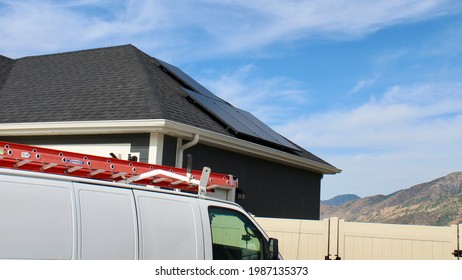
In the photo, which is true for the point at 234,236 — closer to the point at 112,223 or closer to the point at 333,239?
the point at 112,223

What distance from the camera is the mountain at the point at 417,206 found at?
116 ft

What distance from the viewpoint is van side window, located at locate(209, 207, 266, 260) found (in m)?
5.58

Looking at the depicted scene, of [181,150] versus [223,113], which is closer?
[181,150]

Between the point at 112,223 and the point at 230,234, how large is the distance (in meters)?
1.74

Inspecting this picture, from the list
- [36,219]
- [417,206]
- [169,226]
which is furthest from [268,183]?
[417,206]

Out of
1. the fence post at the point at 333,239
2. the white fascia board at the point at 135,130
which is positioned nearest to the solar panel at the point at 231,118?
the white fascia board at the point at 135,130

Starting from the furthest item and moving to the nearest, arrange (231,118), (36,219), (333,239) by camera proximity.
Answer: (231,118) → (333,239) → (36,219)

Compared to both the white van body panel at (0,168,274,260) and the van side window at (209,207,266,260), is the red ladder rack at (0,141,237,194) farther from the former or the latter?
the white van body panel at (0,168,274,260)

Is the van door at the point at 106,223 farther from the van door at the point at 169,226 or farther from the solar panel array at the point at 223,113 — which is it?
the solar panel array at the point at 223,113

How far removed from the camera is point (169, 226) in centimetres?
496

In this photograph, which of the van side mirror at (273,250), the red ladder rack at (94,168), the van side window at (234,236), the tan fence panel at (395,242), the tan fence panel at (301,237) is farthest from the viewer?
the tan fence panel at (301,237)
